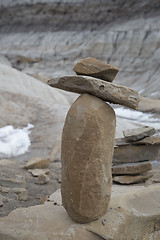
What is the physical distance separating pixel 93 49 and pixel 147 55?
15.5 ft

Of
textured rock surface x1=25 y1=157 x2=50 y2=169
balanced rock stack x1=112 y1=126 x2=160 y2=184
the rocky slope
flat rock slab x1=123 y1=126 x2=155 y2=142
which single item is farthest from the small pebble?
the rocky slope

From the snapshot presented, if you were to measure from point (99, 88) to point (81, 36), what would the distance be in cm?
2281

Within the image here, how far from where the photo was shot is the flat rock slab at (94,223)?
2.92m

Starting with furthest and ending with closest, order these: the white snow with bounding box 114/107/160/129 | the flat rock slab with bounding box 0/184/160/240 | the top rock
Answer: the white snow with bounding box 114/107/160/129 < the top rock < the flat rock slab with bounding box 0/184/160/240

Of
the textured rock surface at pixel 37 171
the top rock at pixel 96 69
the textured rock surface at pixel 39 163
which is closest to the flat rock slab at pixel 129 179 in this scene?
the top rock at pixel 96 69

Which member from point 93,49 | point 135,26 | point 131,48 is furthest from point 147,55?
point 93,49

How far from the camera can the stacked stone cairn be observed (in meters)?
2.96

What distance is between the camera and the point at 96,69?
3.11 meters

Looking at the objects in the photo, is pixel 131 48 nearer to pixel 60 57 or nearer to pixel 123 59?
pixel 123 59

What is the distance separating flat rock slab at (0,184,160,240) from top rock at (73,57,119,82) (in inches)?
63.0

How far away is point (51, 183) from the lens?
19.3ft

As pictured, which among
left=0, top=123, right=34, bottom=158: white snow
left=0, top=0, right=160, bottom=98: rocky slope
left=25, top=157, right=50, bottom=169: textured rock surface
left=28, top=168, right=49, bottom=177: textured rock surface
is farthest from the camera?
left=0, top=0, right=160, bottom=98: rocky slope

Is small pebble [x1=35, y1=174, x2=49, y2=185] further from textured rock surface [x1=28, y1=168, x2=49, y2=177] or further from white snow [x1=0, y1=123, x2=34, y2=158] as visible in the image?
white snow [x1=0, y1=123, x2=34, y2=158]

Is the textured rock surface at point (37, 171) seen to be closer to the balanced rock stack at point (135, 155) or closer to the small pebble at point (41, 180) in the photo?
the small pebble at point (41, 180)
